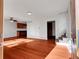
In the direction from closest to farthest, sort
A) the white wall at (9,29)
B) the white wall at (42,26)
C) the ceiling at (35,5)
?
the ceiling at (35,5) < the white wall at (42,26) < the white wall at (9,29)

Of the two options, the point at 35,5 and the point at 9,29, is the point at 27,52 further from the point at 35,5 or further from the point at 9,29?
the point at 9,29

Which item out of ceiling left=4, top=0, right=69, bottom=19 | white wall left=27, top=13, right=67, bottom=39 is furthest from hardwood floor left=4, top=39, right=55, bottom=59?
ceiling left=4, top=0, right=69, bottom=19

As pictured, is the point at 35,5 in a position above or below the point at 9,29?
above

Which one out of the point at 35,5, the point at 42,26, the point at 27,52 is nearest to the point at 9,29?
the point at 42,26

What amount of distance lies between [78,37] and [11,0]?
3314 millimetres

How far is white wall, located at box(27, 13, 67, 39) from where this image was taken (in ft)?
19.9

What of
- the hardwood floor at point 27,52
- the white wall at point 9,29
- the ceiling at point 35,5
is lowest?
the hardwood floor at point 27,52

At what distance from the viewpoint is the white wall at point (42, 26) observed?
6065 millimetres

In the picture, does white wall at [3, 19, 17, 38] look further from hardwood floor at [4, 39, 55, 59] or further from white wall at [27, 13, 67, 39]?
hardwood floor at [4, 39, 55, 59]

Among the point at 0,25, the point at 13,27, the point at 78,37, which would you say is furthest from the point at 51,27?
the point at 78,37

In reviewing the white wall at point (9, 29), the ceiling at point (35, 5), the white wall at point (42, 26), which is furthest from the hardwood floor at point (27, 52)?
the white wall at point (9, 29)

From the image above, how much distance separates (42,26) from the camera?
26.4ft

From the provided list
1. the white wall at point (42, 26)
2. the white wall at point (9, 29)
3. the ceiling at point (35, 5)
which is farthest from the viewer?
the white wall at point (9, 29)

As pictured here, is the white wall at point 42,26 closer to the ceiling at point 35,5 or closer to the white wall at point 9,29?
the ceiling at point 35,5
